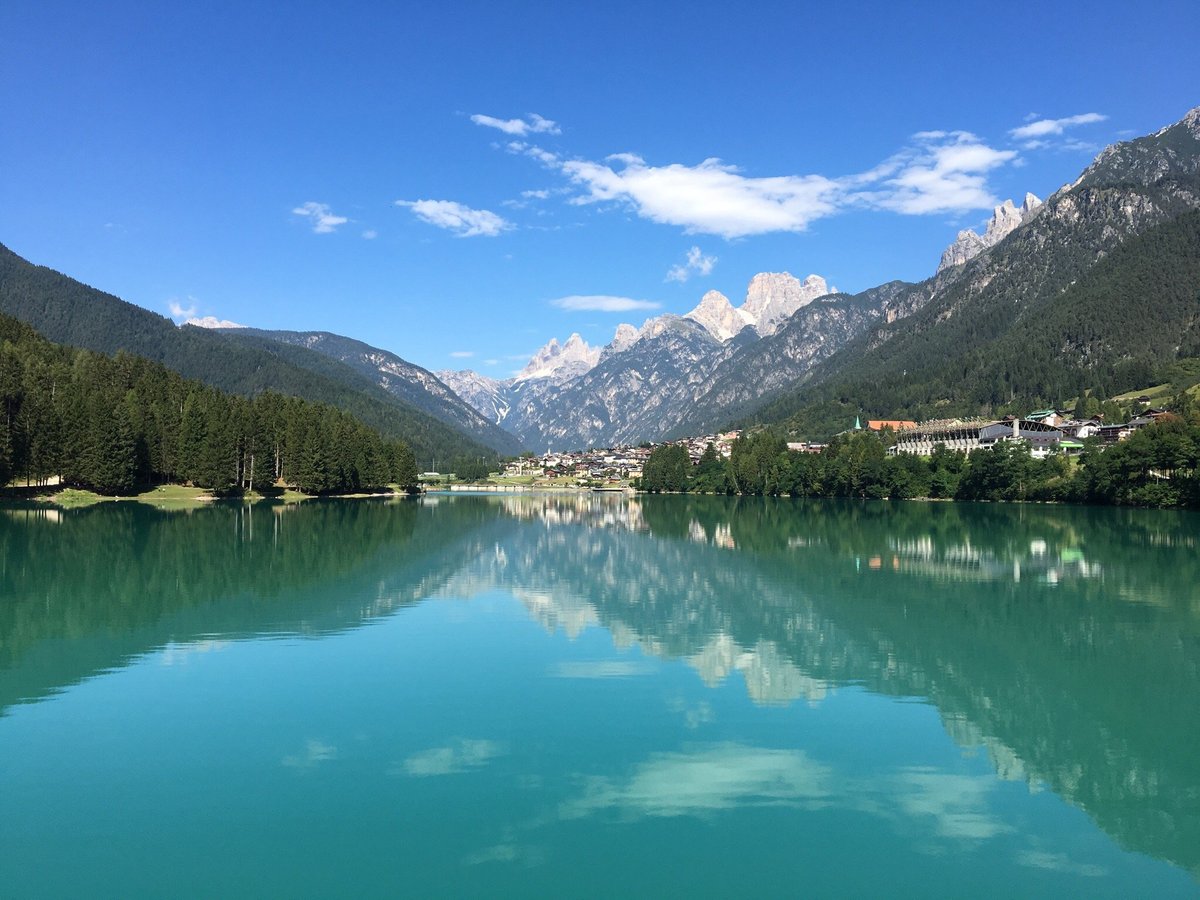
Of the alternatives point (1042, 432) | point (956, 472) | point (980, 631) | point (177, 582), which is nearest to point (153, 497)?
point (177, 582)

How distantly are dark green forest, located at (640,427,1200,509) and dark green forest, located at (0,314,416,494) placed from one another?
67056 mm

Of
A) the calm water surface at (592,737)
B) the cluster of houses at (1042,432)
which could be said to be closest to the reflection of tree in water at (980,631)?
the calm water surface at (592,737)

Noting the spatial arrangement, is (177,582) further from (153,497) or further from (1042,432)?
(1042,432)

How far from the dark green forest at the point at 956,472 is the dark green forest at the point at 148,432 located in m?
67.1

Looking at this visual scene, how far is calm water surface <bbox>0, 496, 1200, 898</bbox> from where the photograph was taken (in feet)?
35.7

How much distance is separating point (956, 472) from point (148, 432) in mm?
107418

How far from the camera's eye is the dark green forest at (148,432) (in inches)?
3413

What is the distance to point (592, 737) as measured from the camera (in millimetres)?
15836

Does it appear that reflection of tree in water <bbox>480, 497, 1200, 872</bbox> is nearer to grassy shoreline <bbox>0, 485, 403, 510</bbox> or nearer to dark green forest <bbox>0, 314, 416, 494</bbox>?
grassy shoreline <bbox>0, 485, 403, 510</bbox>

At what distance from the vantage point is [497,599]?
3334cm

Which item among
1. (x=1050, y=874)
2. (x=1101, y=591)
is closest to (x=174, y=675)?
(x=1050, y=874)

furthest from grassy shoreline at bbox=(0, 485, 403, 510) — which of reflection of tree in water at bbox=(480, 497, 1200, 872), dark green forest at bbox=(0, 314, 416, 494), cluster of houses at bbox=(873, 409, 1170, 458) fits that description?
cluster of houses at bbox=(873, 409, 1170, 458)

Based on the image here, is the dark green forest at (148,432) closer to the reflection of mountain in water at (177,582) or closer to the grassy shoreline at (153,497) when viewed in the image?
the grassy shoreline at (153,497)

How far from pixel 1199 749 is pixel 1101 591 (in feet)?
72.5
